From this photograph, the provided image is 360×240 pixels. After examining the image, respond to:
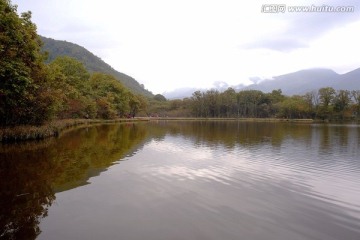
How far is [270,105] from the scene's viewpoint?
426 feet

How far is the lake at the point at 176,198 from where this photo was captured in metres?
7.40

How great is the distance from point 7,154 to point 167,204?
13.4 metres

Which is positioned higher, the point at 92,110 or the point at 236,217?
the point at 92,110

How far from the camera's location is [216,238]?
6949 mm

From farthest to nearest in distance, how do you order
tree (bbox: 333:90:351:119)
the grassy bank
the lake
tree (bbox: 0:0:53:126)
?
tree (bbox: 333:90:351:119) < the grassy bank < tree (bbox: 0:0:53:126) < the lake

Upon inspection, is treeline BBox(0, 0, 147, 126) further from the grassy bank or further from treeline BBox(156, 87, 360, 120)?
treeline BBox(156, 87, 360, 120)

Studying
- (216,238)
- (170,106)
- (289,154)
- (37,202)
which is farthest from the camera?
(170,106)

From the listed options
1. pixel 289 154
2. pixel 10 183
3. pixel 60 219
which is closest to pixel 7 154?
pixel 10 183

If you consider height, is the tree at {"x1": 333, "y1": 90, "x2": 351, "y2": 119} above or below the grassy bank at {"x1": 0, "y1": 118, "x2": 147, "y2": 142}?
above

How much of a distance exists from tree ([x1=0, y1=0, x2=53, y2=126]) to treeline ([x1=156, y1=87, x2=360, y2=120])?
100302 millimetres

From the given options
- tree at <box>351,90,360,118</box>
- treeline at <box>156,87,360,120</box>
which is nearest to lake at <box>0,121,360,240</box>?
treeline at <box>156,87,360,120</box>

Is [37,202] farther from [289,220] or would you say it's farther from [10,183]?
[289,220]

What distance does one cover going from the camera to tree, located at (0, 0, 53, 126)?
20828mm

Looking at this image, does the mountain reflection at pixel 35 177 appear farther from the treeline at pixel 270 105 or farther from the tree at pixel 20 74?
the treeline at pixel 270 105
